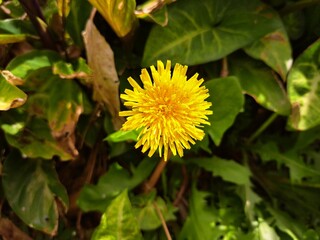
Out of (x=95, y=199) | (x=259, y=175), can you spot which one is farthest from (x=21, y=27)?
(x=259, y=175)

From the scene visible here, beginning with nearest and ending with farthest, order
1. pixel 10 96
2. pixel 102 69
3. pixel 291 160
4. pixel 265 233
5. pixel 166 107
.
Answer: pixel 166 107 < pixel 10 96 < pixel 102 69 < pixel 265 233 < pixel 291 160

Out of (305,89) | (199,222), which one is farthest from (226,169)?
(305,89)

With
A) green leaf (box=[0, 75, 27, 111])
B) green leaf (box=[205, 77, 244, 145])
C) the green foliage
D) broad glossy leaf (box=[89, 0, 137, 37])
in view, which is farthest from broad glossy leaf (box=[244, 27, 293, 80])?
green leaf (box=[0, 75, 27, 111])

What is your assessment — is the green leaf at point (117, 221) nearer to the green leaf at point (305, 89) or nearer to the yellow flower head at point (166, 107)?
the yellow flower head at point (166, 107)

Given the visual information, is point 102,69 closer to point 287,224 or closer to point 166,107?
point 166,107

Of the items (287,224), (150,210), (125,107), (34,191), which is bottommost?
(287,224)

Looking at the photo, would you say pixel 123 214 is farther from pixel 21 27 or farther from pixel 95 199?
pixel 21 27
